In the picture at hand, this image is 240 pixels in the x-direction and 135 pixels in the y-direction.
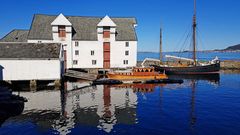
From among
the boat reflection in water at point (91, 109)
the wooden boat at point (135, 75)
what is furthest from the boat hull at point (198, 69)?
the boat reflection in water at point (91, 109)

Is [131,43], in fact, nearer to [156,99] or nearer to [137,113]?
[156,99]

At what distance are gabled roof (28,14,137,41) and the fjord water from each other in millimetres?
24933

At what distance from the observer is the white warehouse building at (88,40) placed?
205 feet

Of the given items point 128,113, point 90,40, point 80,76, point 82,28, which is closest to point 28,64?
point 80,76

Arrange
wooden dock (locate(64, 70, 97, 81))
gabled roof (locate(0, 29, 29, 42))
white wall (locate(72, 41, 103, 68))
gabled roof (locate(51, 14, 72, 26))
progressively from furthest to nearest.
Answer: gabled roof (locate(0, 29, 29, 42))
white wall (locate(72, 41, 103, 68))
gabled roof (locate(51, 14, 72, 26))
wooden dock (locate(64, 70, 97, 81))

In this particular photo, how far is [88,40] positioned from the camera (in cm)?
6381

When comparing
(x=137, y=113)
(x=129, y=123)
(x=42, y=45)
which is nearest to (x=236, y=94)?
(x=137, y=113)

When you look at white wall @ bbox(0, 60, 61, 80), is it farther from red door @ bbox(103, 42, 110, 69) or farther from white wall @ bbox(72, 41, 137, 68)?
red door @ bbox(103, 42, 110, 69)

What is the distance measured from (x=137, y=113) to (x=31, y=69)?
24.7m

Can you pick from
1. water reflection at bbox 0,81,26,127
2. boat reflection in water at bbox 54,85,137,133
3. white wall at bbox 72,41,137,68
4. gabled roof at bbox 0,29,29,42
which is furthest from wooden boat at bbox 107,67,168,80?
gabled roof at bbox 0,29,29,42

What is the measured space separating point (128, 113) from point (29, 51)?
26.7 meters

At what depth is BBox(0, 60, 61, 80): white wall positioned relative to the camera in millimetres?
44219

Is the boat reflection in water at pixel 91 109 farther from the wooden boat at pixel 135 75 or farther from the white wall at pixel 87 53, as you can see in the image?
the white wall at pixel 87 53

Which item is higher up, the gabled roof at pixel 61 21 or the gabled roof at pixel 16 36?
the gabled roof at pixel 61 21
